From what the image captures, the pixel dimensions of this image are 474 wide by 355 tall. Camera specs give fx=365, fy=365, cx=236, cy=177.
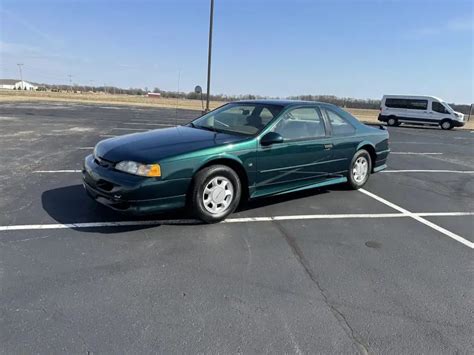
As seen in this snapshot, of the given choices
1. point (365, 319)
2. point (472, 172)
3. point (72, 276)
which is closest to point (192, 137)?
point (72, 276)

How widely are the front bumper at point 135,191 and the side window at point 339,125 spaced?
2733mm

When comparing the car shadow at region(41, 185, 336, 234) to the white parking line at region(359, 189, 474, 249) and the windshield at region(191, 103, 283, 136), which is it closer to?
the windshield at region(191, 103, 283, 136)

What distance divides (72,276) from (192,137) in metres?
2.20

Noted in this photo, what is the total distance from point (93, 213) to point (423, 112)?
27.3 metres

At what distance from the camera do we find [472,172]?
8.91m

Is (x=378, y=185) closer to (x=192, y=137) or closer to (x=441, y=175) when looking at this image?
(x=441, y=175)

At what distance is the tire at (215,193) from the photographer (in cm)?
419

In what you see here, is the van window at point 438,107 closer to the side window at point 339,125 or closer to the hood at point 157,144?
the side window at point 339,125

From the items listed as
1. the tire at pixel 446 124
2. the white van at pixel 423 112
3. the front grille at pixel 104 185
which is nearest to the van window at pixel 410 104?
the white van at pixel 423 112

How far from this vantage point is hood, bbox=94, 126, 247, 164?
4035 mm

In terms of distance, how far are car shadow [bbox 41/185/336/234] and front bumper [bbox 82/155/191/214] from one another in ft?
0.97

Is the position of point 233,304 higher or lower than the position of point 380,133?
lower

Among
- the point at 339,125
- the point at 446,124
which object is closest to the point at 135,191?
the point at 339,125

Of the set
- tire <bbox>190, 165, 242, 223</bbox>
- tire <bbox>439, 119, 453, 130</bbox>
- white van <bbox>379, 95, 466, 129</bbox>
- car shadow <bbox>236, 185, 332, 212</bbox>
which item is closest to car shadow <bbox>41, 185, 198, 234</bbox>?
tire <bbox>190, 165, 242, 223</bbox>
